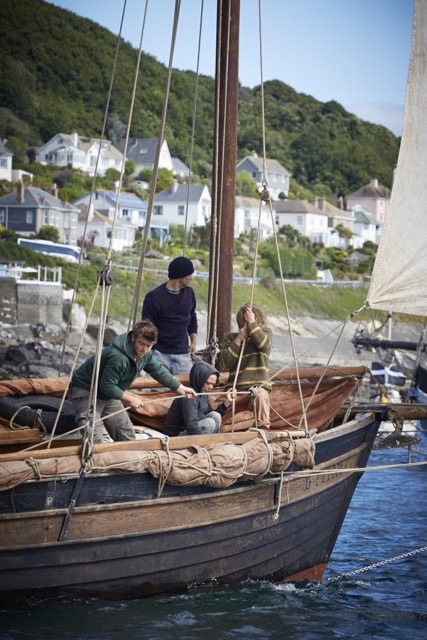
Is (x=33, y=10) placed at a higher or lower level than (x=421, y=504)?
higher

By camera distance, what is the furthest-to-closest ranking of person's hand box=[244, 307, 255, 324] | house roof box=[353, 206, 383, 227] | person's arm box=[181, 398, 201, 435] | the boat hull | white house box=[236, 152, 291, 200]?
house roof box=[353, 206, 383, 227] → white house box=[236, 152, 291, 200] → person's hand box=[244, 307, 255, 324] → person's arm box=[181, 398, 201, 435] → the boat hull

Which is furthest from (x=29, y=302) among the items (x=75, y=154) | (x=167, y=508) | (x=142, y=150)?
(x=142, y=150)

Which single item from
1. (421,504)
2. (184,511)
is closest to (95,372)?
(184,511)

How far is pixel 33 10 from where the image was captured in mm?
137375

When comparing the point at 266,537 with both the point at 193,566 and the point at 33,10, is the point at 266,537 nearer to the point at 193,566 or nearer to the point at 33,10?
the point at 193,566

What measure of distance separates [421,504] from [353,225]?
92032 millimetres

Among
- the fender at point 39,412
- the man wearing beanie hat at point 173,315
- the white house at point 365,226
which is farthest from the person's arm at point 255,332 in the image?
the white house at point 365,226

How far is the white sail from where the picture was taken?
1088 cm

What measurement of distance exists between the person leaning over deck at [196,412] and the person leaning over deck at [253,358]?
1.11 ft

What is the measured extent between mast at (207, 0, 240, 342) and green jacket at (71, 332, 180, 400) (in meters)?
3.58

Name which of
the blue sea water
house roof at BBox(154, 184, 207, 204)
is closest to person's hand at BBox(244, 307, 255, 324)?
the blue sea water

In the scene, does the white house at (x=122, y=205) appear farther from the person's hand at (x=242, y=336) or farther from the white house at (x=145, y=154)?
the person's hand at (x=242, y=336)

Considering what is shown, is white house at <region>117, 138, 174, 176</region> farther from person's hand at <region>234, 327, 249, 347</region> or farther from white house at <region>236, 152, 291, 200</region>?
person's hand at <region>234, 327, 249, 347</region>

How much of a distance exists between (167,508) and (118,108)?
11209 cm
